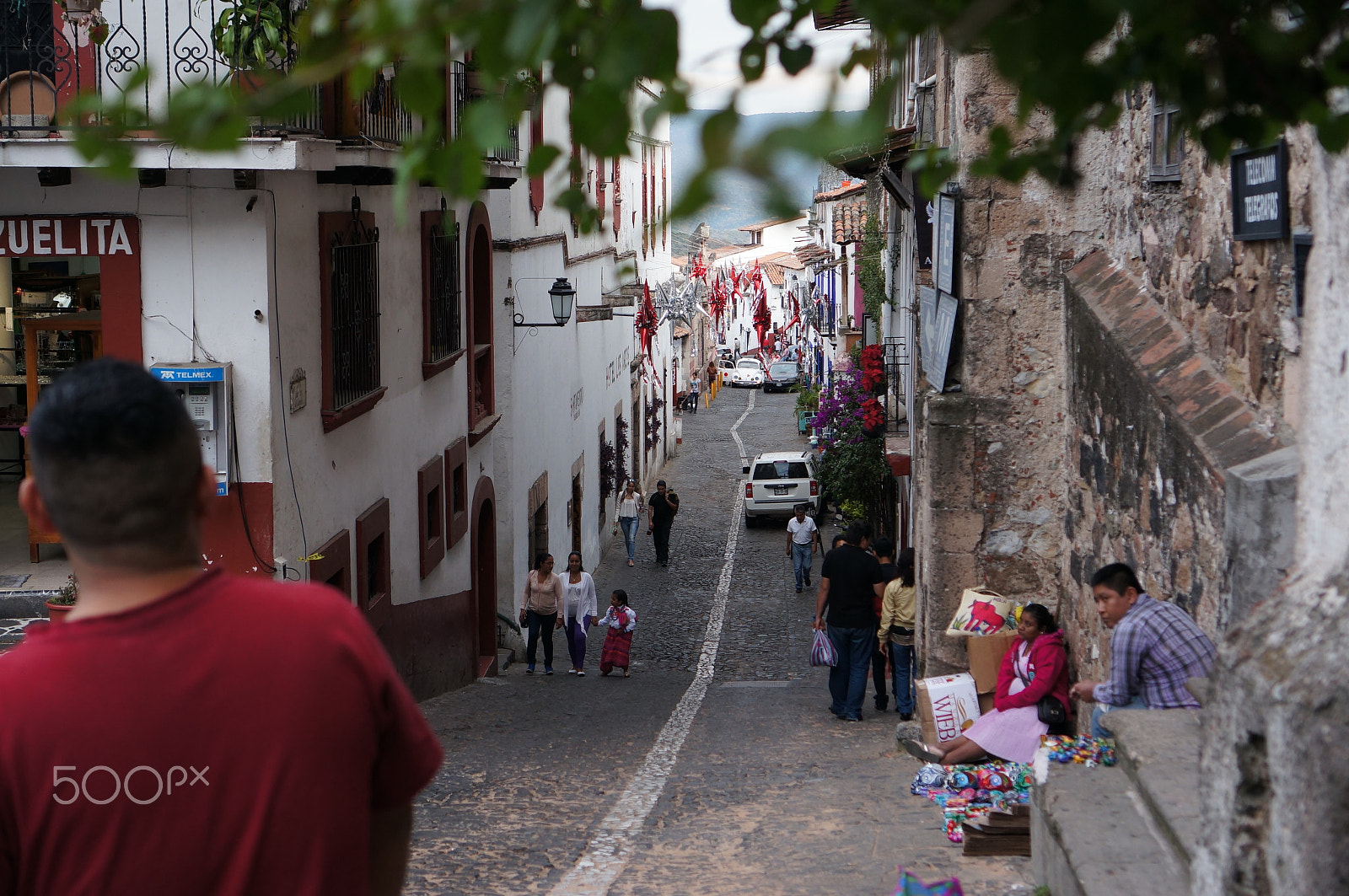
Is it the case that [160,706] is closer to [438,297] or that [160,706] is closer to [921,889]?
[921,889]

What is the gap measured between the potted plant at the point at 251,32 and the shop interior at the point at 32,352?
91.3 inches

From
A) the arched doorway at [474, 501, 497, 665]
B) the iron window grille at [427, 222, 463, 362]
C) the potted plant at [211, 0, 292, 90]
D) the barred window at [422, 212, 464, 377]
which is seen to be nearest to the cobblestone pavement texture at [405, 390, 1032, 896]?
the arched doorway at [474, 501, 497, 665]

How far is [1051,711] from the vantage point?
24.1ft

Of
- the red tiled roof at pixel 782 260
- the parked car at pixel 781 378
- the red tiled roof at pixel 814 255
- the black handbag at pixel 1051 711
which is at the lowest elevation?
the parked car at pixel 781 378

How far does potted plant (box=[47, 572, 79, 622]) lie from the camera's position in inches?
324

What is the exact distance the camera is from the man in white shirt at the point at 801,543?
2089cm

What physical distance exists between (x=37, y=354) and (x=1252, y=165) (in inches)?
350

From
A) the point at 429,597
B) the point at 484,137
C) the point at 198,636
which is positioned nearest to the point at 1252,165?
the point at 484,137

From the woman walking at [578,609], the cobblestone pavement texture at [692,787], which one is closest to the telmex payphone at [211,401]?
the cobblestone pavement texture at [692,787]

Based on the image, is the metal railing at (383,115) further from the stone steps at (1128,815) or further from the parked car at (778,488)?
the parked car at (778,488)

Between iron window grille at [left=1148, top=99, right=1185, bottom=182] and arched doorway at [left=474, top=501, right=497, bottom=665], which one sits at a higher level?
iron window grille at [left=1148, top=99, right=1185, bottom=182]

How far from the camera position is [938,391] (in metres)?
8.95

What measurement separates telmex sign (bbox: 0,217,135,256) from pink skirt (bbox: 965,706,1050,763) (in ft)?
19.6

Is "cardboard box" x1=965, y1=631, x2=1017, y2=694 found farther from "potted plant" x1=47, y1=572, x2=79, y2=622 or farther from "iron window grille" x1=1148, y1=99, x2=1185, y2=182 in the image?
"potted plant" x1=47, y1=572, x2=79, y2=622
